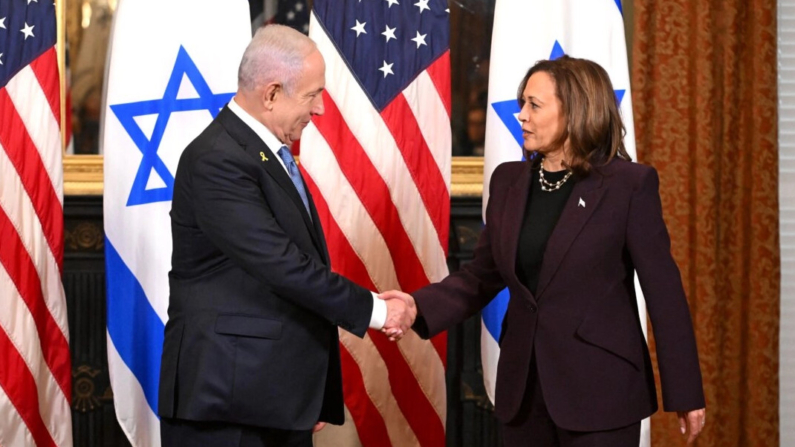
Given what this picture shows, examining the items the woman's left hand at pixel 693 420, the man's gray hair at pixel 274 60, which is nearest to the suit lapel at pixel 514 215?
the woman's left hand at pixel 693 420

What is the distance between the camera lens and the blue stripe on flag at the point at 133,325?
363 cm

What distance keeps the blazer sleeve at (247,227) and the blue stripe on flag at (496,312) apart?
138 cm

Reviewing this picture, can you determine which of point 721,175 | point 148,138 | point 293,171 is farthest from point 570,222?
point 721,175

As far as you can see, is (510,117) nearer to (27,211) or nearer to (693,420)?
(693,420)

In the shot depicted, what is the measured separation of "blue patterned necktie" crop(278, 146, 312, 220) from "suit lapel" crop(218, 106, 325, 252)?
0.05m

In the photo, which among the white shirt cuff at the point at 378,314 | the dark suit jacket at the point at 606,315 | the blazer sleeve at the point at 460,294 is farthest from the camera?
the blazer sleeve at the point at 460,294

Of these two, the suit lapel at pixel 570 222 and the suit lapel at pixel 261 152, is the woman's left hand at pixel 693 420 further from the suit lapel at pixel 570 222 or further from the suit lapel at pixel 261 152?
the suit lapel at pixel 261 152

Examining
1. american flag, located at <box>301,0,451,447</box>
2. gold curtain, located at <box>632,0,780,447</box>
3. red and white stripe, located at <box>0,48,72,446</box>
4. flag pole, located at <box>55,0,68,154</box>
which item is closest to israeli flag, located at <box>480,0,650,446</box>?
american flag, located at <box>301,0,451,447</box>

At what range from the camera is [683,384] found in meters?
2.46

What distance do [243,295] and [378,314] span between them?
43cm

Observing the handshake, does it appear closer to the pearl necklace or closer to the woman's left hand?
the pearl necklace

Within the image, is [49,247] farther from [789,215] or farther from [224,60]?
[789,215]

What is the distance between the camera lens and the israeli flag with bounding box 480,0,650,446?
12.2ft

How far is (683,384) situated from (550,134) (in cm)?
73
